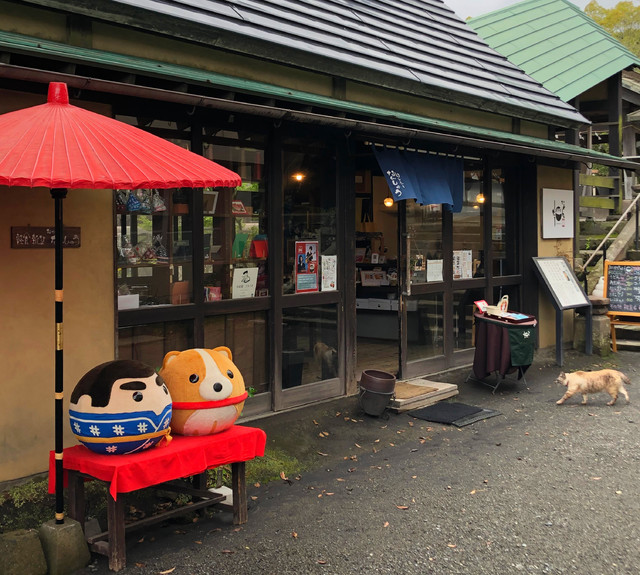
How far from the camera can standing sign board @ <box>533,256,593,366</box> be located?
10.9 metres

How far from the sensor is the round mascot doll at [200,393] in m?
4.80

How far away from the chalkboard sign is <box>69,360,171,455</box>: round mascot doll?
32.7 feet

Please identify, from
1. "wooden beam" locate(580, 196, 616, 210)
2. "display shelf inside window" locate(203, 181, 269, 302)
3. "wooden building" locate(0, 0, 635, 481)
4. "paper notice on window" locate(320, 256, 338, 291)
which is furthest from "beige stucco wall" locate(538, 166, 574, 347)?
"display shelf inside window" locate(203, 181, 269, 302)

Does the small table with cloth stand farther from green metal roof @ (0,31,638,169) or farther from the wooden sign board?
the wooden sign board

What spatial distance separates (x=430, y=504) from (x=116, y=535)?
2488mm

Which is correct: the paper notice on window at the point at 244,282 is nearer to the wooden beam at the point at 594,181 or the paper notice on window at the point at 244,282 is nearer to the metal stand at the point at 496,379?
the metal stand at the point at 496,379

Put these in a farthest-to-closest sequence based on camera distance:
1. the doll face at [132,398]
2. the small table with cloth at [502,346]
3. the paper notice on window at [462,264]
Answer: the paper notice on window at [462,264] < the small table with cloth at [502,346] < the doll face at [132,398]

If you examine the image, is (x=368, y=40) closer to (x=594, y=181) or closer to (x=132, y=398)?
(x=132, y=398)

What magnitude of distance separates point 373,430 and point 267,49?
4244 millimetres

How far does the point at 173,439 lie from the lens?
482 cm

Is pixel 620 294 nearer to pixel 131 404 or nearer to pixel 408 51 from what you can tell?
pixel 408 51

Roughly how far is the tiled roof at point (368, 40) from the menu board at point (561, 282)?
243 centimetres

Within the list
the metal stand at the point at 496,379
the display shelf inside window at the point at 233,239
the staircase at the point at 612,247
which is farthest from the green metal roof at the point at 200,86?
the staircase at the point at 612,247

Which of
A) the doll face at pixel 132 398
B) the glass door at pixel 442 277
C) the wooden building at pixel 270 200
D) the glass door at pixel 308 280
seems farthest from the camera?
the glass door at pixel 442 277
